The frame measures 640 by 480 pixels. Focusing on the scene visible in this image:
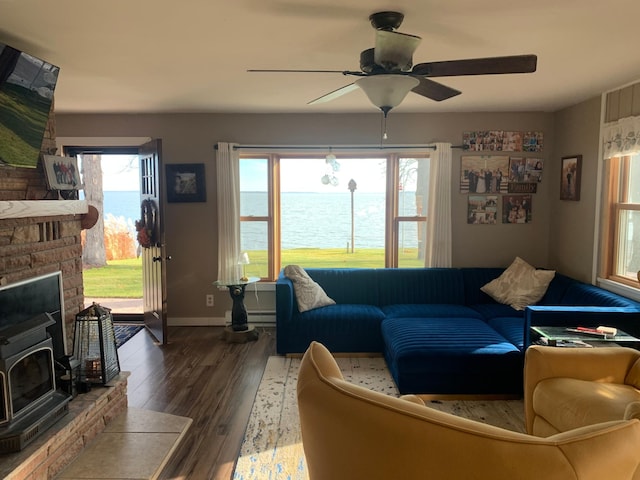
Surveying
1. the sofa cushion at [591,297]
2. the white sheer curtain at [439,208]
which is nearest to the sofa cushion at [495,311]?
the sofa cushion at [591,297]

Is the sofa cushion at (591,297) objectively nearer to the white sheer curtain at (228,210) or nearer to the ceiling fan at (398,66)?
the ceiling fan at (398,66)

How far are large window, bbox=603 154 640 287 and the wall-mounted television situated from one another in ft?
14.2

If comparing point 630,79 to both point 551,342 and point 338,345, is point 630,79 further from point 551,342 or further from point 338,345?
point 338,345

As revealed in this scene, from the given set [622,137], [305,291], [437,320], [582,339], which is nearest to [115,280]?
[305,291]

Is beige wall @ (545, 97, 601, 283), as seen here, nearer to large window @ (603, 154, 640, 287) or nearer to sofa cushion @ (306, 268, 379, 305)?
large window @ (603, 154, 640, 287)

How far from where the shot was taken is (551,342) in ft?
9.89

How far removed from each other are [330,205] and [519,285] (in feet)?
7.24

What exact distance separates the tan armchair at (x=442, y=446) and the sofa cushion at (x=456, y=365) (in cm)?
212

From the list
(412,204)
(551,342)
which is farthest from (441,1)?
(412,204)

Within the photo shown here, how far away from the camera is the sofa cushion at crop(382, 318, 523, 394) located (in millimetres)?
3316

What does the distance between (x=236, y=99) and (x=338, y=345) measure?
2.47m

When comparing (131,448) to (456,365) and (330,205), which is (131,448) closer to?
(456,365)

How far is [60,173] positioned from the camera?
3.00 metres

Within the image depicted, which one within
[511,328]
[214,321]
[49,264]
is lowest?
[214,321]
